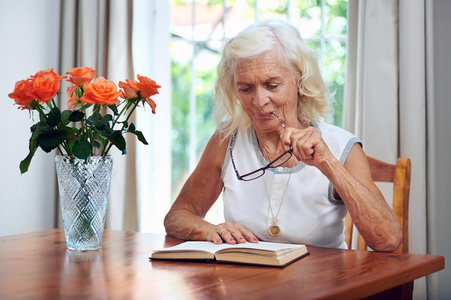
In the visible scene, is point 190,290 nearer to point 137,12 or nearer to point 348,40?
point 348,40

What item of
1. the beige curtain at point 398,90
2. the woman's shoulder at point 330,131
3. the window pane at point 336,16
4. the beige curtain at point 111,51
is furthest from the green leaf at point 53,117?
the window pane at point 336,16

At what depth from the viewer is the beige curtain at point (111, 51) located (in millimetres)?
2934

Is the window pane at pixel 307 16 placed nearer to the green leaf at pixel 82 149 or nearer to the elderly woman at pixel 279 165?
the elderly woman at pixel 279 165

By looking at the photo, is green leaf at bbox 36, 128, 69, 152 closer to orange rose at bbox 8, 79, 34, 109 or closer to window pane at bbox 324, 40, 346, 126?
orange rose at bbox 8, 79, 34, 109

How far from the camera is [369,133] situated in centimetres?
231

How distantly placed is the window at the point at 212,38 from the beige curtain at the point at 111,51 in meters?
0.43

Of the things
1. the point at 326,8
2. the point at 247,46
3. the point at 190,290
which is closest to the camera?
the point at 190,290

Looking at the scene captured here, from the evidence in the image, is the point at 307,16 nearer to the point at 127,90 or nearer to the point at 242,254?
the point at 127,90

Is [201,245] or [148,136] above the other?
[148,136]

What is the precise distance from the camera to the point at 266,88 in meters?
1.71

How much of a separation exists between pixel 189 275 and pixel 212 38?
2.37m

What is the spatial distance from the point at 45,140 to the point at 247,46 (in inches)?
30.4

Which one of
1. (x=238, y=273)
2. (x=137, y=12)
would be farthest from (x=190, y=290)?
(x=137, y=12)

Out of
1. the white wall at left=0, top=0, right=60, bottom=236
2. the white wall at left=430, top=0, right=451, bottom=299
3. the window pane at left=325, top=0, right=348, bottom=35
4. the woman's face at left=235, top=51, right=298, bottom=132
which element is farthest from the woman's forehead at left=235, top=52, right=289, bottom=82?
the white wall at left=0, top=0, right=60, bottom=236
